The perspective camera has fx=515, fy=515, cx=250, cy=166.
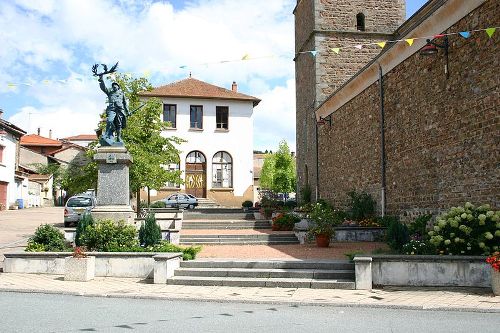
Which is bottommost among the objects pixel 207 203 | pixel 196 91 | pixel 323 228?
pixel 323 228

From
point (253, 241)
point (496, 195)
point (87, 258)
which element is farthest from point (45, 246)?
point (496, 195)

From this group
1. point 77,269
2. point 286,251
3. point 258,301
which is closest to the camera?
point 258,301

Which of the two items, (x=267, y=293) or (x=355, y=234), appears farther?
(x=355, y=234)

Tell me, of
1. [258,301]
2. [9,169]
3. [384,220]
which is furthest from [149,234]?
[9,169]

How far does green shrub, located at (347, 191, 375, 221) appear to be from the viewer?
1775 cm

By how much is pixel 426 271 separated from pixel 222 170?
28195mm

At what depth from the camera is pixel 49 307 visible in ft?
26.0

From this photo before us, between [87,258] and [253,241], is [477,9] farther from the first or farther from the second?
[87,258]

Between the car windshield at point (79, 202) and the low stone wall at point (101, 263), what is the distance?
37.6 feet

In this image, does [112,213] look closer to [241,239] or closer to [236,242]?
[236,242]

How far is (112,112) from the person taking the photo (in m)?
14.0

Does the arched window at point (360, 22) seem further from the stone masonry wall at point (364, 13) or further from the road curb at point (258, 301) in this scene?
the road curb at point (258, 301)

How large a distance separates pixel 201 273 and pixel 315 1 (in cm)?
1779

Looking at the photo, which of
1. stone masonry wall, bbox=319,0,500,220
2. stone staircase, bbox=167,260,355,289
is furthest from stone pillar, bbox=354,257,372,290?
stone masonry wall, bbox=319,0,500,220
